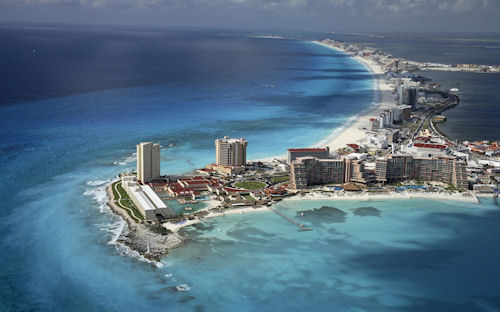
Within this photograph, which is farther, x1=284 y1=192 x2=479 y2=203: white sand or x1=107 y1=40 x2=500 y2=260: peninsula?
x1=284 y1=192 x2=479 y2=203: white sand

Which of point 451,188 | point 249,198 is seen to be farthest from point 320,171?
point 451,188

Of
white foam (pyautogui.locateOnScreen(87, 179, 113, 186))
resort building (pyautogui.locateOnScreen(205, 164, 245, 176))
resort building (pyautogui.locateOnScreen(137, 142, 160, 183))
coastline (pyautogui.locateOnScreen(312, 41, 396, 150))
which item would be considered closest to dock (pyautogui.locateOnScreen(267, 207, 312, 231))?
resort building (pyautogui.locateOnScreen(205, 164, 245, 176))

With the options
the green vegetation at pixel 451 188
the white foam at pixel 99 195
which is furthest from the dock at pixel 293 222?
the green vegetation at pixel 451 188

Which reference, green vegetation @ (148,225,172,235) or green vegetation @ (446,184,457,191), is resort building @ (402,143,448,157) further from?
green vegetation @ (148,225,172,235)

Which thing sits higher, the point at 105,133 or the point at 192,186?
the point at 105,133

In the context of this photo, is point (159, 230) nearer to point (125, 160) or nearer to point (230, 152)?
point (230, 152)

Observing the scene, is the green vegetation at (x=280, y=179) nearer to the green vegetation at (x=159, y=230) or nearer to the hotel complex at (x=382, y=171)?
the hotel complex at (x=382, y=171)

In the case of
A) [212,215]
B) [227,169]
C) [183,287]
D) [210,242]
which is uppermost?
[227,169]
